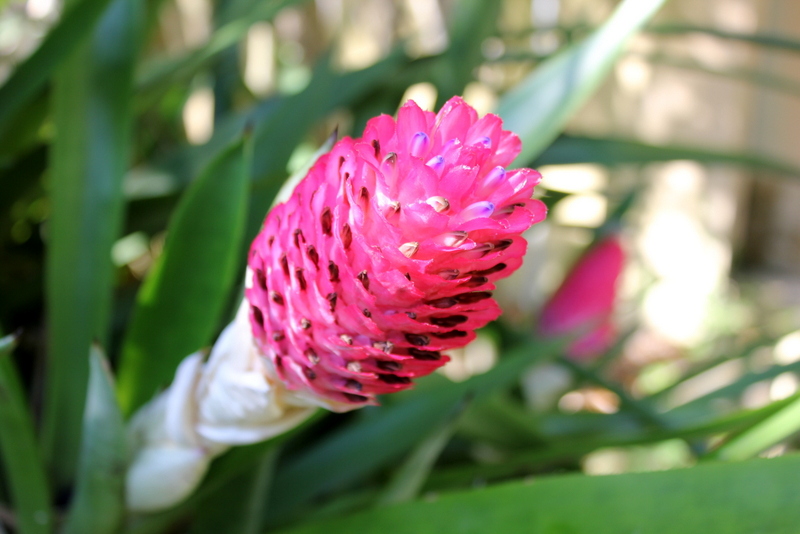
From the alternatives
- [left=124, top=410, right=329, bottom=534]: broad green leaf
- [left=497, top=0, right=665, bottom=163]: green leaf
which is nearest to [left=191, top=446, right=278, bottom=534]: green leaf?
[left=124, top=410, right=329, bottom=534]: broad green leaf

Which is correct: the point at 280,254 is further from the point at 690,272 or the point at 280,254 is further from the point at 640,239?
the point at 690,272

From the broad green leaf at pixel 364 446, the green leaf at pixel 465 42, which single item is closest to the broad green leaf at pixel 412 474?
the broad green leaf at pixel 364 446

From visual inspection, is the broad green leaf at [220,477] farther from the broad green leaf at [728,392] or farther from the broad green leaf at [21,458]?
the broad green leaf at [728,392]

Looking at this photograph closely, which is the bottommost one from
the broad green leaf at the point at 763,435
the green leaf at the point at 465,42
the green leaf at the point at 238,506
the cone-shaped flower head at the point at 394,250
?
the broad green leaf at the point at 763,435

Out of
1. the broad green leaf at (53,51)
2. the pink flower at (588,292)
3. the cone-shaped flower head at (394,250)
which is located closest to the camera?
the cone-shaped flower head at (394,250)

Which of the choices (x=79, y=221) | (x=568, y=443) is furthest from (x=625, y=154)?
(x=79, y=221)

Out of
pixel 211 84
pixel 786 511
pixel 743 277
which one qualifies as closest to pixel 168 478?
pixel 786 511

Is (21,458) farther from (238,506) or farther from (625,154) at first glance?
(625,154)
